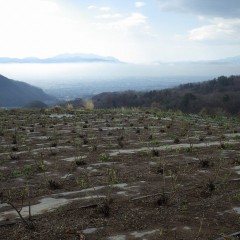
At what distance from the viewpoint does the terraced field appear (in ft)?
14.9

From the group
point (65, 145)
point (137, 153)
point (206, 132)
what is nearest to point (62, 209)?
point (137, 153)

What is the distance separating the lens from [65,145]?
430 inches

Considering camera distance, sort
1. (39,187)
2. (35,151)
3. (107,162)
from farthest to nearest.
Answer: (35,151) → (107,162) → (39,187)

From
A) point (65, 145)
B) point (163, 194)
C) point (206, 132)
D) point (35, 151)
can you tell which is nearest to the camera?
point (163, 194)

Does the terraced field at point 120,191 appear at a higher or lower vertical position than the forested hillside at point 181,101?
higher

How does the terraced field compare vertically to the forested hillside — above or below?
above

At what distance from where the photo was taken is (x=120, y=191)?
598 centimetres

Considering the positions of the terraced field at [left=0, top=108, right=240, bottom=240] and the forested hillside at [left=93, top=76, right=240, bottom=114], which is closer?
the terraced field at [left=0, top=108, right=240, bottom=240]

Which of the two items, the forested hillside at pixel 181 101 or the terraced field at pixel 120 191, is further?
the forested hillside at pixel 181 101

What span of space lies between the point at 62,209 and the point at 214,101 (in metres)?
95.3

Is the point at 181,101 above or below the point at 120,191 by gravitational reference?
below

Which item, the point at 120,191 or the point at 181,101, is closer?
the point at 120,191

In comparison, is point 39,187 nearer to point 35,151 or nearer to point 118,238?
point 118,238

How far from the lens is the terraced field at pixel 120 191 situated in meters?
4.53
